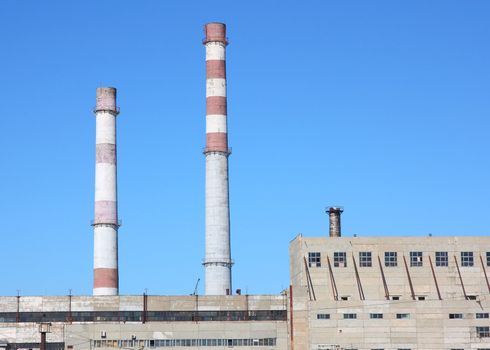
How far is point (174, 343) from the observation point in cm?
9156

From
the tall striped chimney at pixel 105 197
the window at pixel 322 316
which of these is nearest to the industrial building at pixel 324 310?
the window at pixel 322 316

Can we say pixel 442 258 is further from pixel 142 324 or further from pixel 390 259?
pixel 142 324

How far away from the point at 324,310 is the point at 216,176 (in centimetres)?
2400

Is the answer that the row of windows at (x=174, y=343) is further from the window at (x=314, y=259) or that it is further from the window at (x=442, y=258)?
the window at (x=442, y=258)

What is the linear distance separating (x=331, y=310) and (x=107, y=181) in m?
29.6

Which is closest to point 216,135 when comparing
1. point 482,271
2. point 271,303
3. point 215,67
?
point 215,67

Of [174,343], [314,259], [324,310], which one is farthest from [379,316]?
[174,343]

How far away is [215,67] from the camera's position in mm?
111500

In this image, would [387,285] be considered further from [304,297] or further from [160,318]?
[160,318]

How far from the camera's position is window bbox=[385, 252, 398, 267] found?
304 ft

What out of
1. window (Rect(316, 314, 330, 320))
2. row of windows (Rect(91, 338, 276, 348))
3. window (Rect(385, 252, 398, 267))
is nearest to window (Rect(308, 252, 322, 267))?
window (Rect(316, 314, 330, 320))

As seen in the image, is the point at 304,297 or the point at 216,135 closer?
the point at 304,297

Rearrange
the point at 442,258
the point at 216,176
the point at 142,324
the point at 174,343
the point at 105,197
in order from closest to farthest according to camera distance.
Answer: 1. the point at 174,343
2. the point at 142,324
3. the point at 442,258
4. the point at 105,197
5. the point at 216,176

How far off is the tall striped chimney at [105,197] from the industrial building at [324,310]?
40.9 feet
